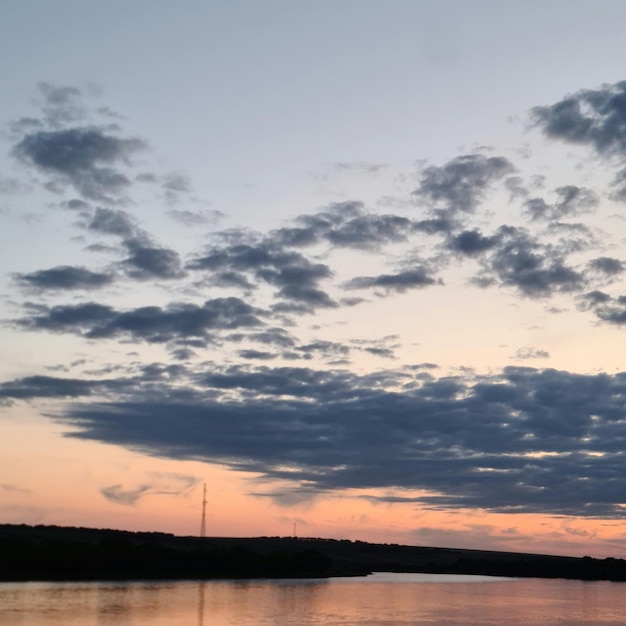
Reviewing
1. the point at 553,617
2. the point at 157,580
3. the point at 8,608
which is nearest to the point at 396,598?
the point at 553,617

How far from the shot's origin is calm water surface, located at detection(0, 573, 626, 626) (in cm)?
7556

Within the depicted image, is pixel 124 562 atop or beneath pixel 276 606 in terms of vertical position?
atop

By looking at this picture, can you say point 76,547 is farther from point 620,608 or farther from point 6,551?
point 620,608

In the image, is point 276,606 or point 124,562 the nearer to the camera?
point 276,606

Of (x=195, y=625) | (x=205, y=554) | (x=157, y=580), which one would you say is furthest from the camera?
(x=205, y=554)

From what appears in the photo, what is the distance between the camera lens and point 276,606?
93.3m

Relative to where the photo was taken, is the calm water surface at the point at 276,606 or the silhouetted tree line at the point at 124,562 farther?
the silhouetted tree line at the point at 124,562

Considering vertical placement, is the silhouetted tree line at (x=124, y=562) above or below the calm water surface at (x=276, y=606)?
above

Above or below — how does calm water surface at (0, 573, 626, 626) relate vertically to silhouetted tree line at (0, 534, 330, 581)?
below

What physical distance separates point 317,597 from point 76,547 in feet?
118

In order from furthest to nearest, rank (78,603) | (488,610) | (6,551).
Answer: (6,551) → (488,610) → (78,603)

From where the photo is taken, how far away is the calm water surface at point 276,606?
248 feet

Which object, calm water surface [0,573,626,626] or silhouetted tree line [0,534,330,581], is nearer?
calm water surface [0,573,626,626]

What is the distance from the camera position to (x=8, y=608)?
7475 cm
